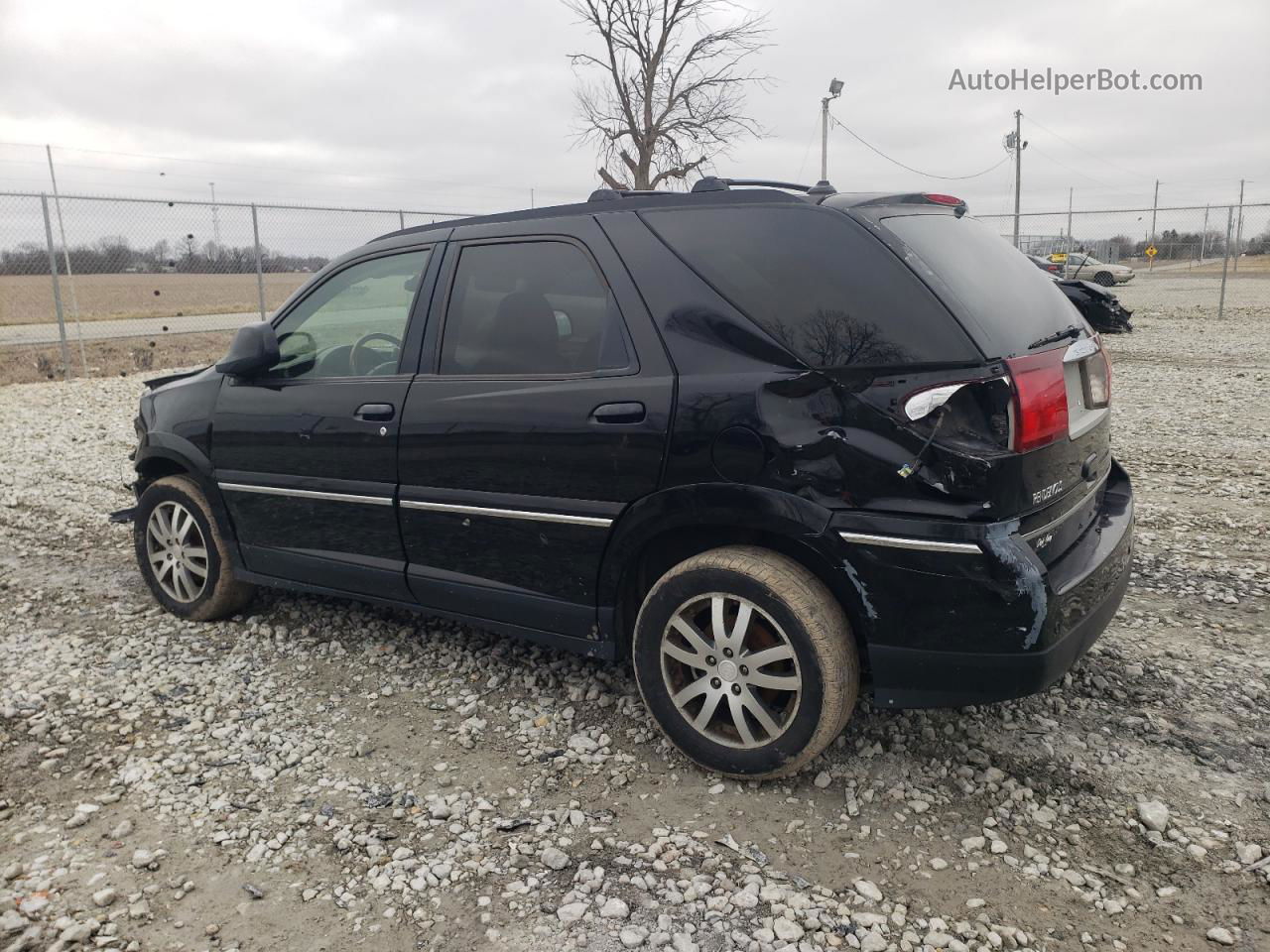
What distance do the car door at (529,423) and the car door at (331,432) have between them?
0.14m

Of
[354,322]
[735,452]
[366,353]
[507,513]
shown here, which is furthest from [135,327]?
[735,452]

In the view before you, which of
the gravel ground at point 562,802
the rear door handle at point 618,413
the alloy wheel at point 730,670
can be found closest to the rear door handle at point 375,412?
the rear door handle at point 618,413

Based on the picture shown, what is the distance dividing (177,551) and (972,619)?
12.1ft

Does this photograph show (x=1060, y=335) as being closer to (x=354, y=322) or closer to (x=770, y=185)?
(x=770, y=185)

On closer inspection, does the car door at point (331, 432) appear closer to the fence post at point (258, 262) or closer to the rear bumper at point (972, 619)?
the rear bumper at point (972, 619)

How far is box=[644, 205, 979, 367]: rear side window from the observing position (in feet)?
8.80

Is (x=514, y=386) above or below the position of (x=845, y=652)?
above

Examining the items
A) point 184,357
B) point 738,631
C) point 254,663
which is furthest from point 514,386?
point 184,357

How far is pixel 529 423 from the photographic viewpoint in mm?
3270

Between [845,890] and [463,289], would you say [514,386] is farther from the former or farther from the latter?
[845,890]

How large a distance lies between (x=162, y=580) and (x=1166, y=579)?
4.93 metres

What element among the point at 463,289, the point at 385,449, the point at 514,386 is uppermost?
the point at 463,289

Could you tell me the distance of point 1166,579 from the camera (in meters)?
A: 4.60

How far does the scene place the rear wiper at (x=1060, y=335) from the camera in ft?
9.21
